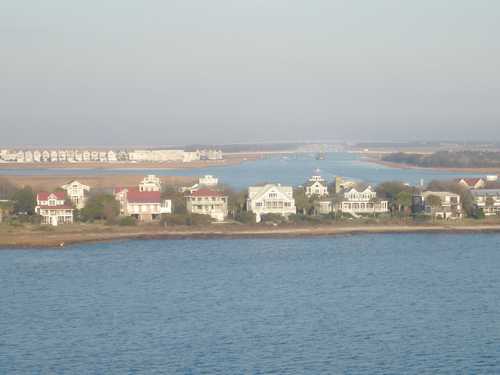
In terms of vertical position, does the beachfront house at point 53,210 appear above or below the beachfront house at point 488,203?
above

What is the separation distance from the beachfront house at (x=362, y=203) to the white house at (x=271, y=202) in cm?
A: 151

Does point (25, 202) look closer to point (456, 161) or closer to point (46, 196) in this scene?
point (46, 196)

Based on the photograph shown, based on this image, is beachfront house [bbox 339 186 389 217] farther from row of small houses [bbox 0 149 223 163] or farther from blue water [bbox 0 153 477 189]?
row of small houses [bbox 0 149 223 163]

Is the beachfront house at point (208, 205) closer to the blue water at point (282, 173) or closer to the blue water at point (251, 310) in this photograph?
the blue water at point (251, 310)

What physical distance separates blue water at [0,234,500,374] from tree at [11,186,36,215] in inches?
242

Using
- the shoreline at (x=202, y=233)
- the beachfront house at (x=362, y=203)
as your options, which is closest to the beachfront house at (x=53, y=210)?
the shoreline at (x=202, y=233)

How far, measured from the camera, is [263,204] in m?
24.0

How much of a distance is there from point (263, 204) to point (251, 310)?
465 inches

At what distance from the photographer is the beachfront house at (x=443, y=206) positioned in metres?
23.9

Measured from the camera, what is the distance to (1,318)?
11836 mm

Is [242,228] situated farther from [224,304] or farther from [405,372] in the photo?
[405,372]

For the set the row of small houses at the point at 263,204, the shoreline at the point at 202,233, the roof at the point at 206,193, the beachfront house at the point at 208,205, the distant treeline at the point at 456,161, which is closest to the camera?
the shoreline at the point at 202,233

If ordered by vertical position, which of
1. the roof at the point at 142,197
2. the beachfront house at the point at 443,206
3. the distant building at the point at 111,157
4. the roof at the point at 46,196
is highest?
the distant building at the point at 111,157

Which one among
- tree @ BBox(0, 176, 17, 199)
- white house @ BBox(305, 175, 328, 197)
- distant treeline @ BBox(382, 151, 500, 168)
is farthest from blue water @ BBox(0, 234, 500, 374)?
distant treeline @ BBox(382, 151, 500, 168)
